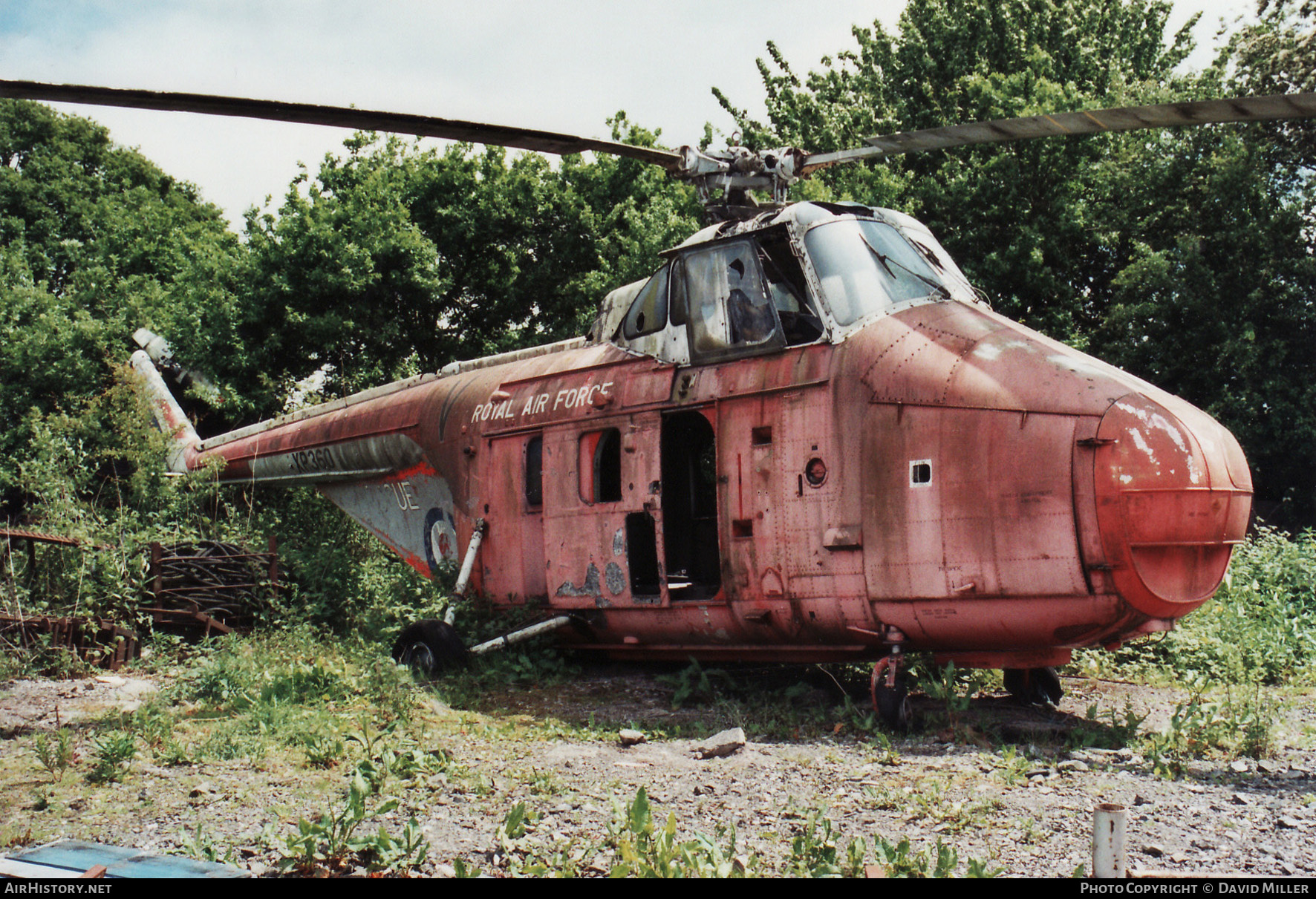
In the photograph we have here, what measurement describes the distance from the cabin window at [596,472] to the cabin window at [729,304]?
1222 mm

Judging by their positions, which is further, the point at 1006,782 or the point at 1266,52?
the point at 1266,52

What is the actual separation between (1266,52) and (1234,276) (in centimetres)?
476

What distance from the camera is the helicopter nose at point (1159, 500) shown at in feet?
18.7

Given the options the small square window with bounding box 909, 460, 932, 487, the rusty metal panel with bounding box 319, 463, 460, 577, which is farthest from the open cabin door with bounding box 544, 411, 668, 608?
the small square window with bounding box 909, 460, 932, 487

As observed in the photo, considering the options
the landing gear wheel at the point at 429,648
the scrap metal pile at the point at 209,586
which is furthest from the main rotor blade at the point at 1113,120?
the scrap metal pile at the point at 209,586

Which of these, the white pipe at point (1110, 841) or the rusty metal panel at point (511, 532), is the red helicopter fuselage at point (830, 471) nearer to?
the rusty metal panel at point (511, 532)

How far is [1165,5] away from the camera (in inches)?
1004

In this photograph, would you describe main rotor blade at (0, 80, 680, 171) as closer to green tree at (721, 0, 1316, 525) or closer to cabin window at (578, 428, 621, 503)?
cabin window at (578, 428, 621, 503)

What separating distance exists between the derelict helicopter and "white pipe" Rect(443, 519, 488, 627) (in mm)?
45

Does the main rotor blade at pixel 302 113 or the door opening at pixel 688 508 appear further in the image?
the door opening at pixel 688 508

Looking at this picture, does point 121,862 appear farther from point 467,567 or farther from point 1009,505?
point 467,567

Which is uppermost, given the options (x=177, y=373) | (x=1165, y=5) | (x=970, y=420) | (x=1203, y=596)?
(x=1165, y=5)
